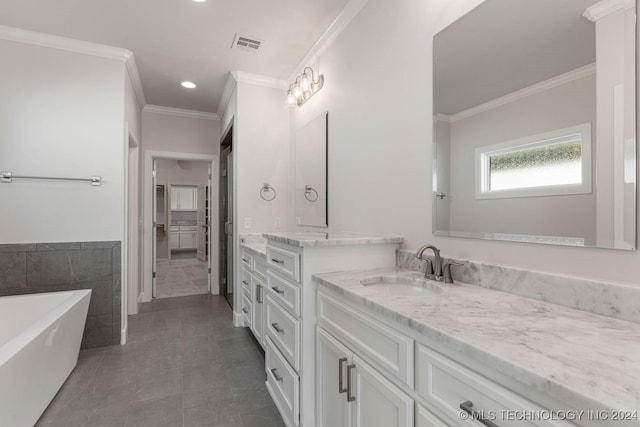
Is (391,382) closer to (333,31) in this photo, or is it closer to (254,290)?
(254,290)

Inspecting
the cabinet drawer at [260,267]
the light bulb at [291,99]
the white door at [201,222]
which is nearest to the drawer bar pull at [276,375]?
the cabinet drawer at [260,267]

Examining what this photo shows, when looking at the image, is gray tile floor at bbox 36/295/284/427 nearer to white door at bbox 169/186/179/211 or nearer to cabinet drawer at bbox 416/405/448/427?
cabinet drawer at bbox 416/405/448/427

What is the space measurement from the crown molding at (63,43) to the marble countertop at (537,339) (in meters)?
3.13

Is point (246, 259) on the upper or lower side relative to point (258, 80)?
lower

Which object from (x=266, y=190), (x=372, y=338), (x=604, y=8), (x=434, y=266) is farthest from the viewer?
(x=266, y=190)

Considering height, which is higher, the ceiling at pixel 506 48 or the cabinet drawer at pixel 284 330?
the ceiling at pixel 506 48

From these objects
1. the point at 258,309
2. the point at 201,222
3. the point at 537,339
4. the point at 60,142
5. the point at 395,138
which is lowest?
the point at 258,309

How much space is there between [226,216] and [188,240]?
5848 mm

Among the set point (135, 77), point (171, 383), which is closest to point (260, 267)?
point (171, 383)

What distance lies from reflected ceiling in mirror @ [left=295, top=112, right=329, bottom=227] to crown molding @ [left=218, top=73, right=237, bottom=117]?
37.2 inches

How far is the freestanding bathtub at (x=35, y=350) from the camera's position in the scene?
1.40 m

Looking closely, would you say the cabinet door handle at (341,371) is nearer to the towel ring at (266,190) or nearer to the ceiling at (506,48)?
the ceiling at (506,48)

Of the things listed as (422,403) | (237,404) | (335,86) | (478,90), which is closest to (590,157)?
(478,90)

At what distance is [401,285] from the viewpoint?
1503mm
